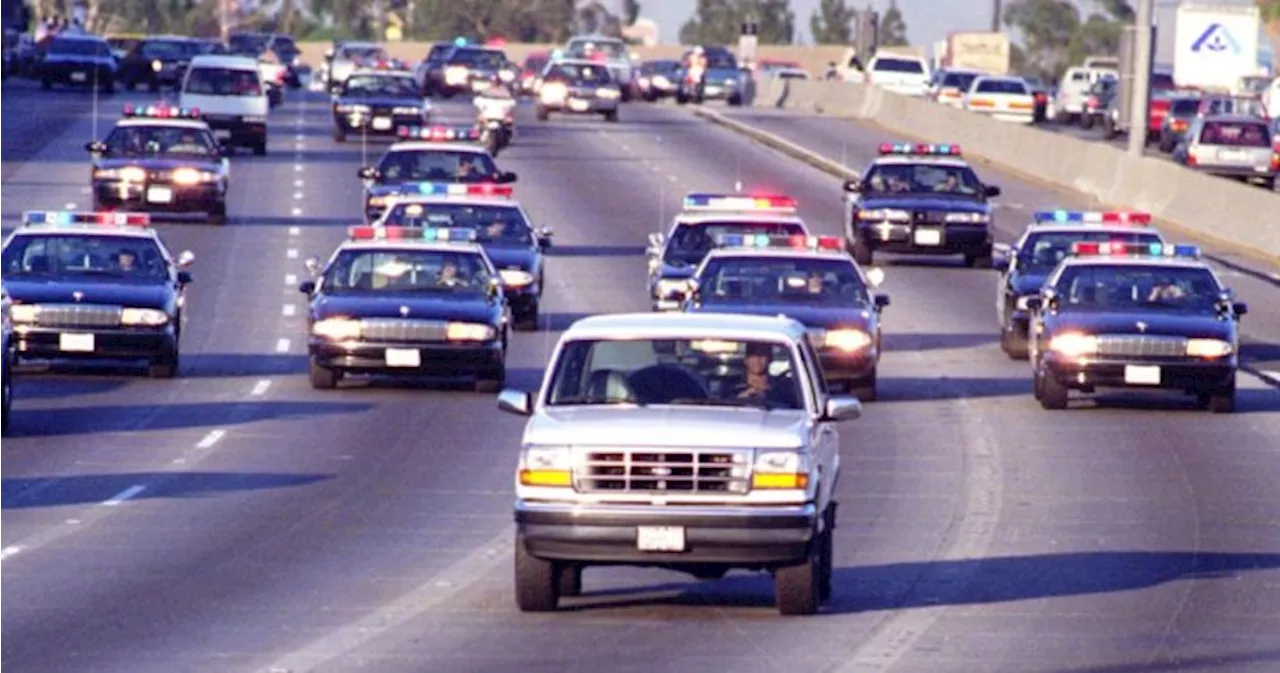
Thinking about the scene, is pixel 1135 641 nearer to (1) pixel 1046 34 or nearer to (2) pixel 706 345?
(2) pixel 706 345

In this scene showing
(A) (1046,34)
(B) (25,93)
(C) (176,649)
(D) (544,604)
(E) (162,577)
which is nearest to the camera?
(C) (176,649)

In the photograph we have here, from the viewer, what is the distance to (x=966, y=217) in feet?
140

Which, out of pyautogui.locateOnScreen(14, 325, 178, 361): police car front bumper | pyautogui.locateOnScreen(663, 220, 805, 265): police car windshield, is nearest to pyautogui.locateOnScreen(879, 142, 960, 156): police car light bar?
pyautogui.locateOnScreen(663, 220, 805, 265): police car windshield

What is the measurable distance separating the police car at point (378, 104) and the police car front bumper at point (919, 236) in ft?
72.4

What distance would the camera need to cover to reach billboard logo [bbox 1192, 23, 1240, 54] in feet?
312

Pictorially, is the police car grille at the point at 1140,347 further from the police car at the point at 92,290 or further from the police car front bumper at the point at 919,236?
the police car front bumper at the point at 919,236

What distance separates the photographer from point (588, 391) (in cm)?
1590

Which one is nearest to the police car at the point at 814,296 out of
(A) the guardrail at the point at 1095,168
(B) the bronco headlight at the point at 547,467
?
(B) the bronco headlight at the point at 547,467

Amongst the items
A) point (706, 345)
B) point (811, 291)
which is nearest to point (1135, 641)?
point (706, 345)

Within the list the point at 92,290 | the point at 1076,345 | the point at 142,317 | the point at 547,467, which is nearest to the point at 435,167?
the point at 92,290

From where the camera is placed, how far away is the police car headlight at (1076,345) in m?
27.4

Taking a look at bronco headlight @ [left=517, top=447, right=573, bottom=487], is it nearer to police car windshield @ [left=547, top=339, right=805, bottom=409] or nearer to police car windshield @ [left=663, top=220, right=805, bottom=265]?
police car windshield @ [left=547, top=339, right=805, bottom=409]

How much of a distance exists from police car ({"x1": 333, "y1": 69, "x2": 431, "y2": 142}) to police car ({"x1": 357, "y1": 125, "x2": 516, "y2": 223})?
18.3 m

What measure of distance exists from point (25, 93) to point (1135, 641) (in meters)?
73.1
